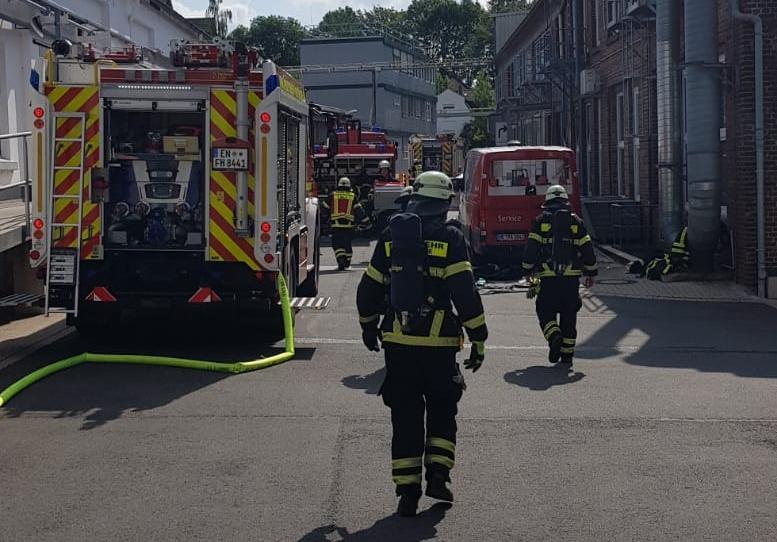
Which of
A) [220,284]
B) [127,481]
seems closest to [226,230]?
[220,284]

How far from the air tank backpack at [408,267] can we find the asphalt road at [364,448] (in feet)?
3.54

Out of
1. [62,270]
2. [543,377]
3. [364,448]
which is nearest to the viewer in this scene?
[364,448]

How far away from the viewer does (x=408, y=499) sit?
6.11 metres

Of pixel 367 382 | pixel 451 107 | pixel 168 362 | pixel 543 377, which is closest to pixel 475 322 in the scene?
pixel 367 382

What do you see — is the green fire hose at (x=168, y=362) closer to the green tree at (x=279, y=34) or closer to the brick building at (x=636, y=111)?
the brick building at (x=636, y=111)

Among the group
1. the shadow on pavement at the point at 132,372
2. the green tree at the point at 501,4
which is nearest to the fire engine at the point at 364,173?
the shadow on pavement at the point at 132,372

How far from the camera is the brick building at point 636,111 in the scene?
1647cm

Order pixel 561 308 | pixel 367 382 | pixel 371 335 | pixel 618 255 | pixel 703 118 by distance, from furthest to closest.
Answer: pixel 618 255
pixel 703 118
pixel 561 308
pixel 367 382
pixel 371 335

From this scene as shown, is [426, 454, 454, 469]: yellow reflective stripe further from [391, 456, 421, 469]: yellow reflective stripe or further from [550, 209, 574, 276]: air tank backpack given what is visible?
[550, 209, 574, 276]: air tank backpack

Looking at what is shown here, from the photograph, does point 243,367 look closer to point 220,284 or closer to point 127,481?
point 220,284

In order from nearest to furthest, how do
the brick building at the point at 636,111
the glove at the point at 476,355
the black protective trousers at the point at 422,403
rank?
the black protective trousers at the point at 422,403 < the glove at the point at 476,355 < the brick building at the point at 636,111

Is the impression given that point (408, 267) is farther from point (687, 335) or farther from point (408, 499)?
point (687, 335)

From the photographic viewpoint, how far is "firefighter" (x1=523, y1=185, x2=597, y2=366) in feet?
35.7

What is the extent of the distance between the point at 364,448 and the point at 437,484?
143 cm
